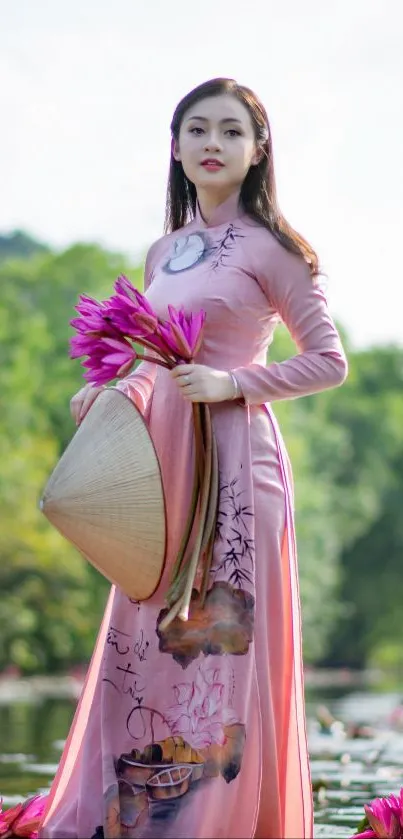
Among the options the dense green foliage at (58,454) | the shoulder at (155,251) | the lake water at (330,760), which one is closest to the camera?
A: the shoulder at (155,251)

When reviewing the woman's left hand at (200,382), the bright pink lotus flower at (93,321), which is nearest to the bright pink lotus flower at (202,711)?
the woman's left hand at (200,382)

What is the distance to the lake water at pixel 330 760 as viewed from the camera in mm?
7887

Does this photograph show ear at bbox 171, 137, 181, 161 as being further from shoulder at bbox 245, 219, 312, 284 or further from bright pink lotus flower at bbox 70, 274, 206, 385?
bright pink lotus flower at bbox 70, 274, 206, 385

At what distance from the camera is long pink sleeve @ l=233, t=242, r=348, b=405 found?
505 cm

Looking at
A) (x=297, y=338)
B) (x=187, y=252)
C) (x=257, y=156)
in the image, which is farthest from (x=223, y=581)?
(x=257, y=156)

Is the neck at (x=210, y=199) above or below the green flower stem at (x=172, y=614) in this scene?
above

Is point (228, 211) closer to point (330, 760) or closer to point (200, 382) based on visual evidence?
point (200, 382)

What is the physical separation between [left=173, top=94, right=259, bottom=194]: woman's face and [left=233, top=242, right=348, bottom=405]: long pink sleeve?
254mm

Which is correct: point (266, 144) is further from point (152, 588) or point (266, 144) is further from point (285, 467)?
point (152, 588)

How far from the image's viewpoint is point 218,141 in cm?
517

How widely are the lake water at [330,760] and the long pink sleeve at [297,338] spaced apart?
6.67 ft

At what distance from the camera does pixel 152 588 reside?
4945mm

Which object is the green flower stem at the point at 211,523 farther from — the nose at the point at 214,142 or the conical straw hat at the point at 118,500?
the nose at the point at 214,142

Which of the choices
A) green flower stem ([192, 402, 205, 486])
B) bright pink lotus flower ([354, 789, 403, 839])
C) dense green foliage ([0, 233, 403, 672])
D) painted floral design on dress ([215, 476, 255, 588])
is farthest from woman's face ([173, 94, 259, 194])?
dense green foliage ([0, 233, 403, 672])
